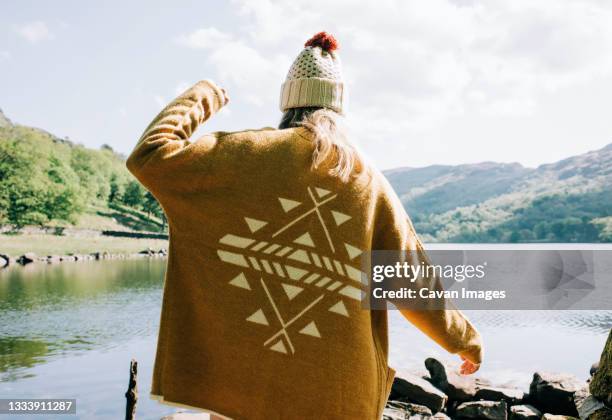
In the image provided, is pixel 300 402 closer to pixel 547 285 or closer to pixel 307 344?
pixel 307 344

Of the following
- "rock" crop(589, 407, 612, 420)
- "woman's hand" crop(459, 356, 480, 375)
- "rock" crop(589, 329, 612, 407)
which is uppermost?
"woman's hand" crop(459, 356, 480, 375)

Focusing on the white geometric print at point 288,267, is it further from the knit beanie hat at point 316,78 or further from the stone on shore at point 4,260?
the stone on shore at point 4,260

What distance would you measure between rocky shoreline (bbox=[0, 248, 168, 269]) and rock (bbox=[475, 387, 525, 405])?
1195 inches

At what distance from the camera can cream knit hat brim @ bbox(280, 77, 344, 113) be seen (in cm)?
196

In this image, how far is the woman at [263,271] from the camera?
173 centimetres

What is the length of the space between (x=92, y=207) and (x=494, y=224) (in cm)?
10573

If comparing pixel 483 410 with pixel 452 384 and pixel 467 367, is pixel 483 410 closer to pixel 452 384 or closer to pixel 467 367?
pixel 452 384

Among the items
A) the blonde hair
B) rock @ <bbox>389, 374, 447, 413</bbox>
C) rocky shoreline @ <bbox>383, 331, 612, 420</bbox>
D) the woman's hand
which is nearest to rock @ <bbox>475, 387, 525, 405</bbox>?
rocky shoreline @ <bbox>383, 331, 612, 420</bbox>

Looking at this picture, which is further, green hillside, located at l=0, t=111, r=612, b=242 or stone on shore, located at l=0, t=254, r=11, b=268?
green hillside, located at l=0, t=111, r=612, b=242

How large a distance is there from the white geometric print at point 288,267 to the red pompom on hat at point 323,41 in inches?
26.2

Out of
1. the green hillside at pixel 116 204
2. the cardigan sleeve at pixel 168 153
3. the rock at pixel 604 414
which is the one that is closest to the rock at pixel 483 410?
the rock at pixel 604 414

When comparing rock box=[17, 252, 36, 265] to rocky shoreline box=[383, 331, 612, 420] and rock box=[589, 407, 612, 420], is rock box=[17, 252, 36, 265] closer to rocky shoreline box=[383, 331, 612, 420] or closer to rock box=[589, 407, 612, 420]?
rocky shoreline box=[383, 331, 612, 420]

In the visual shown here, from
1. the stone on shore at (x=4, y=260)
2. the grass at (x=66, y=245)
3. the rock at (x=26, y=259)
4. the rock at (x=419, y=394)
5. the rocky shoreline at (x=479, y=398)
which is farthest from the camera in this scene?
the grass at (x=66, y=245)

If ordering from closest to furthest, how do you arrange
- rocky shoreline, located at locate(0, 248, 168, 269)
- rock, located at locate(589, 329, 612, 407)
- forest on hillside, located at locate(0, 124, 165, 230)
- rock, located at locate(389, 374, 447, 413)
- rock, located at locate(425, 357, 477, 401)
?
rock, located at locate(589, 329, 612, 407) < rock, located at locate(389, 374, 447, 413) < rock, located at locate(425, 357, 477, 401) < rocky shoreline, located at locate(0, 248, 168, 269) < forest on hillside, located at locate(0, 124, 165, 230)
